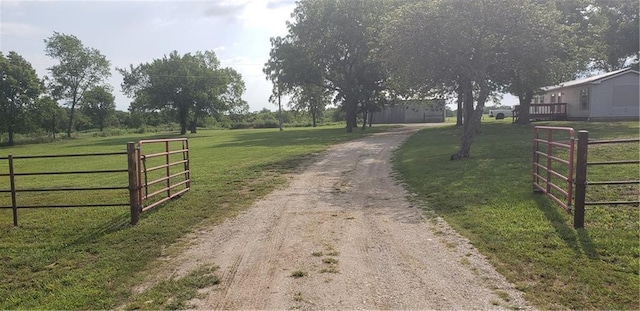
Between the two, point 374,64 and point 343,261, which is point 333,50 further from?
point 343,261

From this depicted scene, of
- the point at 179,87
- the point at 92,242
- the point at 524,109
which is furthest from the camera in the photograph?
the point at 179,87

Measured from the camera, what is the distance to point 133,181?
6.94 m

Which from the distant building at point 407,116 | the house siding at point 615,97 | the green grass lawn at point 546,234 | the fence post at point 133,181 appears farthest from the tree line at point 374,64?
the distant building at point 407,116

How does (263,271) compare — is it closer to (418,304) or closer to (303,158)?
(418,304)

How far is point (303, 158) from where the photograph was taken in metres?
16.5

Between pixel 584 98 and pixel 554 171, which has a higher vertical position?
pixel 584 98

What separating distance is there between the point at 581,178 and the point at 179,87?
176ft

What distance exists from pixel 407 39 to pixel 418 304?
36.8ft

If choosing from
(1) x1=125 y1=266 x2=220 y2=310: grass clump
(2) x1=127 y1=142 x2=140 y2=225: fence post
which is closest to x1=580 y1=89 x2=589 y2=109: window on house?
(2) x1=127 y1=142 x2=140 y2=225: fence post

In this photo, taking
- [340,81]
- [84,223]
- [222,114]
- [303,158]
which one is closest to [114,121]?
[222,114]

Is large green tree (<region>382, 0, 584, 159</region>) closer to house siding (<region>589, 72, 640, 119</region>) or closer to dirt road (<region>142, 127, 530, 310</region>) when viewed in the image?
dirt road (<region>142, 127, 530, 310</region>)

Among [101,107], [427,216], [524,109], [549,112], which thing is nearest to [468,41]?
[427,216]

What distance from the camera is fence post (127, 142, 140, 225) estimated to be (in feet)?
22.4

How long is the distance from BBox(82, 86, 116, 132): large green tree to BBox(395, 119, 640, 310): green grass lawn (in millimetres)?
71374
